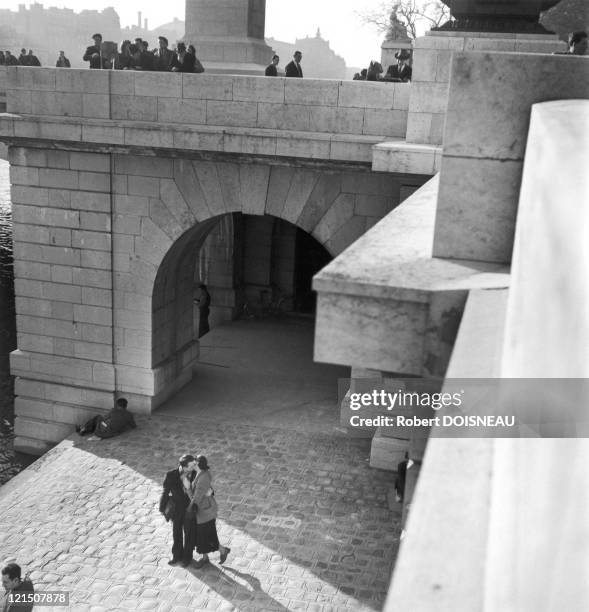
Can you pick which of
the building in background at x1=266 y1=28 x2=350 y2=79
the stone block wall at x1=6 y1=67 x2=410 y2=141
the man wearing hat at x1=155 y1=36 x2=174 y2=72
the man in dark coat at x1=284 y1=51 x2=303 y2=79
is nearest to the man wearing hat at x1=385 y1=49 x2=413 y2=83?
the man in dark coat at x1=284 y1=51 x2=303 y2=79

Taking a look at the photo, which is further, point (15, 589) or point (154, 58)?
point (154, 58)

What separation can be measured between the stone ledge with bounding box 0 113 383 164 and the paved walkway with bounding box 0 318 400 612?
14.5ft

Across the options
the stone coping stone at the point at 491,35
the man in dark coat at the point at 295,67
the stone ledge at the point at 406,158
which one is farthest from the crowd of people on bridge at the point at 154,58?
the stone ledge at the point at 406,158

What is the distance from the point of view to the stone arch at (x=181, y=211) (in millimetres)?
11383

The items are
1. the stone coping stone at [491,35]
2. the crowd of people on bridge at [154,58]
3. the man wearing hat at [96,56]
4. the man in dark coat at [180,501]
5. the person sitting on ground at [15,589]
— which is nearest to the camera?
the person sitting on ground at [15,589]

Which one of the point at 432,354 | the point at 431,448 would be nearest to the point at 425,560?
the point at 431,448

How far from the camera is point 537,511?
1637 millimetres

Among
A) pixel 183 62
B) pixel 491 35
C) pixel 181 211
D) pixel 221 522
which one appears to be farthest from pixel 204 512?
pixel 183 62

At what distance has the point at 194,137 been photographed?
1109cm

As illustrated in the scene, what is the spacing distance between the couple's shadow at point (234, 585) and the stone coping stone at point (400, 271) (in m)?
4.64

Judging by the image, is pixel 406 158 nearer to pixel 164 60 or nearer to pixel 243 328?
pixel 164 60

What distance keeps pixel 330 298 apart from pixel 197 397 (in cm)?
1015

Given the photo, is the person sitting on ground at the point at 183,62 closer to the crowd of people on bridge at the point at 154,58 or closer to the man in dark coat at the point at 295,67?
the crowd of people on bridge at the point at 154,58

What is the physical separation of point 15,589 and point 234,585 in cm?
226
